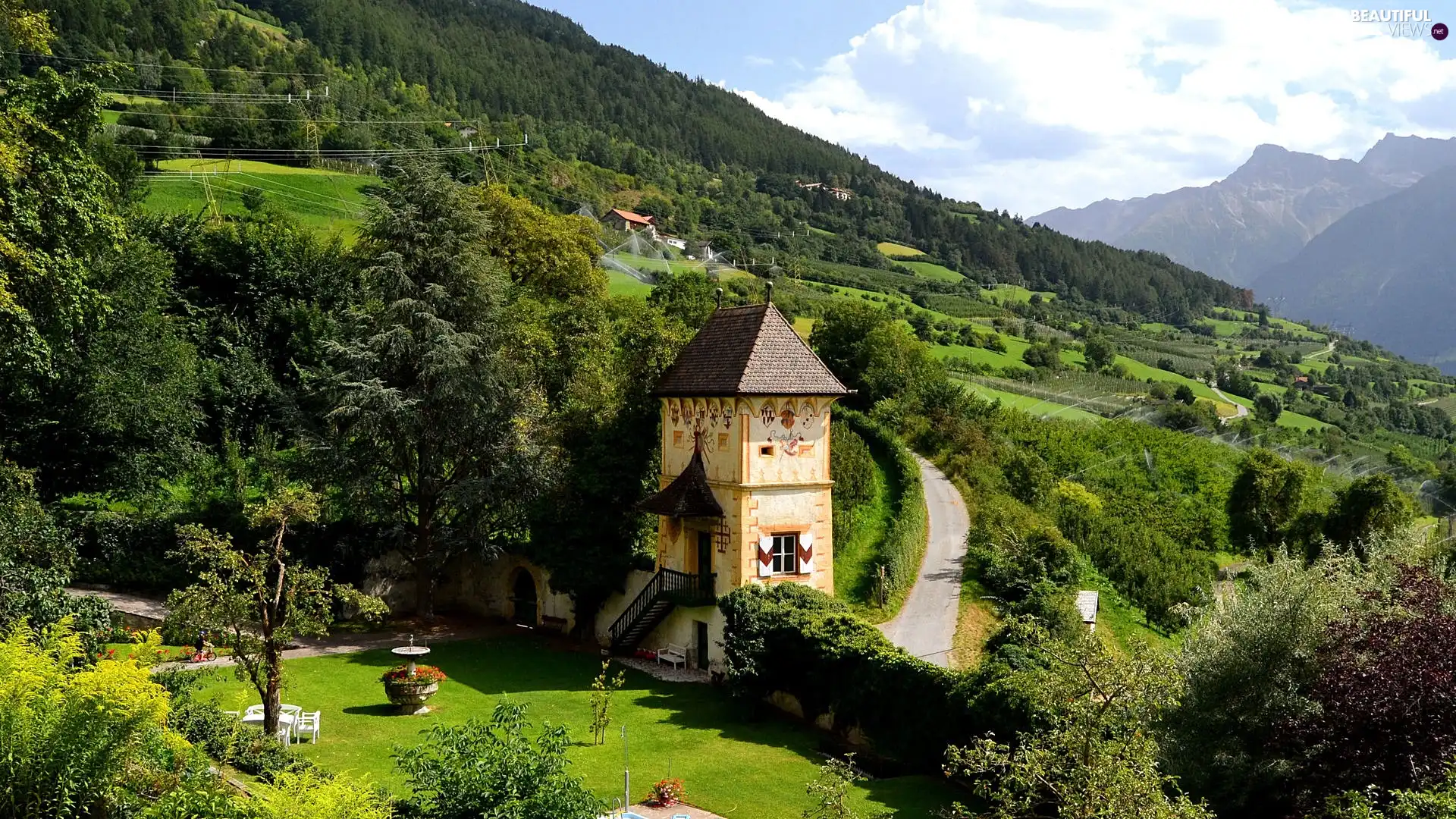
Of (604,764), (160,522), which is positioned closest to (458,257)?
(160,522)

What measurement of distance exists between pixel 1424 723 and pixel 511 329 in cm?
2692

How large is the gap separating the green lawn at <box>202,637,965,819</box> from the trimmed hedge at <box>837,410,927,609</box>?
8336 millimetres

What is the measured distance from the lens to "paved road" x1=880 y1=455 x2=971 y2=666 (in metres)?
31.3

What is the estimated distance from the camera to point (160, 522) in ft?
109

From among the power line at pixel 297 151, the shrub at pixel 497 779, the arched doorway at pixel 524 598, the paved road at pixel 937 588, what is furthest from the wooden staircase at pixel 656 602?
the power line at pixel 297 151

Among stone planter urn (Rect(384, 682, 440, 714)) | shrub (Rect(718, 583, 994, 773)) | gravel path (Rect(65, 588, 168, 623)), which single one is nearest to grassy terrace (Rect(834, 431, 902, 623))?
shrub (Rect(718, 583, 994, 773))

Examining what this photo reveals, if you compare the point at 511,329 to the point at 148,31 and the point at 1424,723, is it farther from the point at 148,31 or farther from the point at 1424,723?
the point at 148,31

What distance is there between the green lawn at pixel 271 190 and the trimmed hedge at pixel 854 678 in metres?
41.8

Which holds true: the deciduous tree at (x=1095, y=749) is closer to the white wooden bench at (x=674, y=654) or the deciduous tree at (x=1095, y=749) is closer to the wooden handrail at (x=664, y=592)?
the wooden handrail at (x=664, y=592)

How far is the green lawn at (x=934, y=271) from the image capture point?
13000 centimetres

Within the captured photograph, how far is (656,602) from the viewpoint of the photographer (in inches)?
1239

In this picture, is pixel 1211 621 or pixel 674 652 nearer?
pixel 1211 621

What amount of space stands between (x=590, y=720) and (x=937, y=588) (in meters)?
14.0

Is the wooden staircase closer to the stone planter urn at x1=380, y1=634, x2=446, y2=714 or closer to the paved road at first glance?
the paved road
